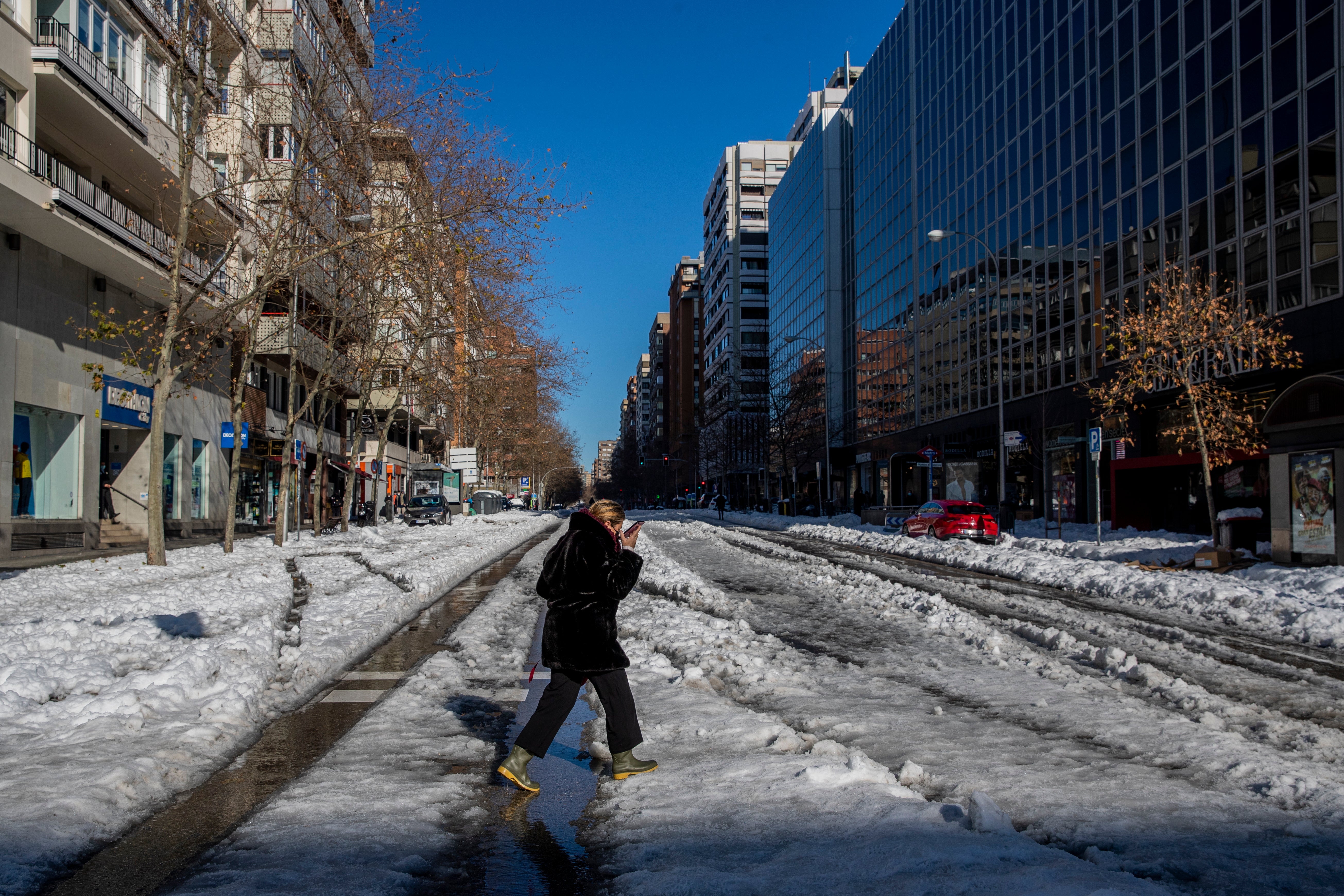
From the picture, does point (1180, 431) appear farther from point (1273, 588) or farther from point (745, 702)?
point (745, 702)

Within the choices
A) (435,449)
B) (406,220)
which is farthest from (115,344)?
(435,449)

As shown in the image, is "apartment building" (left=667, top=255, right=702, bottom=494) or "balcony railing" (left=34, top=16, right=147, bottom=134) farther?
"apartment building" (left=667, top=255, right=702, bottom=494)

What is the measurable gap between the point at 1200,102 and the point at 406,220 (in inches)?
986

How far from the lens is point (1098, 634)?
1056 centimetres

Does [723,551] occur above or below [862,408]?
below

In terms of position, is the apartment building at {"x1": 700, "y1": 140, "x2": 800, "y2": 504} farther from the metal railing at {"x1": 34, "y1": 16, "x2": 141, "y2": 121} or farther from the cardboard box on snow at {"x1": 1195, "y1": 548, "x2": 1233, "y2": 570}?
the cardboard box on snow at {"x1": 1195, "y1": 548, "x2": 1233, "y2": 570}

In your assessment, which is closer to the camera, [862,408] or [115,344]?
[115,344]

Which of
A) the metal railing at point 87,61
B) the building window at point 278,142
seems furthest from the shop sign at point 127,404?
the building window at point 278,142

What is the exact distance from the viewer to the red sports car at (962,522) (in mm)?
31094

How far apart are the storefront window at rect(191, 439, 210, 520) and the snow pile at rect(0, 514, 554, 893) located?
1647 cm

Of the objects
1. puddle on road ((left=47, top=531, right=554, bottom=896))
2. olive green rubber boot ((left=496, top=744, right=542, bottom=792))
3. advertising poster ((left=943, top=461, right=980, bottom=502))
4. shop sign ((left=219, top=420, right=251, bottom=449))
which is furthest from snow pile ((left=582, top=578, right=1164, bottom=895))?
advertising poster ((left=943, top=461, right=980, bottom=502))

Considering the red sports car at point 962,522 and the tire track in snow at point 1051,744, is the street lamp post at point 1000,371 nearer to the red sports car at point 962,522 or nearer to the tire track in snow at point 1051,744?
the red sports car at point 962,522

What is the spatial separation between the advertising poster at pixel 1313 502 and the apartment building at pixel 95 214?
2070 cm

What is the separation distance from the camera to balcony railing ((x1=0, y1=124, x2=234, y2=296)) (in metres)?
20.1
